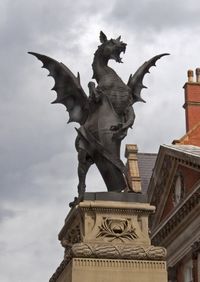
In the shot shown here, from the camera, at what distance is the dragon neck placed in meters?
10.8

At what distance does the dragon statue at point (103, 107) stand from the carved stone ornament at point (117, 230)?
0.69 metres

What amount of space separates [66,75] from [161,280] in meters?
3.49

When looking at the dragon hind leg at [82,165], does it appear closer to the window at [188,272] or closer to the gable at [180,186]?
the gable at [180,186]

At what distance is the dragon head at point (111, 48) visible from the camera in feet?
35.4

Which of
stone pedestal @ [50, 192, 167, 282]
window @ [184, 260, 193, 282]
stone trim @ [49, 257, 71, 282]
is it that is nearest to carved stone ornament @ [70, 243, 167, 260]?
stone pedestal @ [50, 192, 167, 282]

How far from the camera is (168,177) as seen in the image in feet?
124

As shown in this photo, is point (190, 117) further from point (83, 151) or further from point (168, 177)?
point (83, 151)

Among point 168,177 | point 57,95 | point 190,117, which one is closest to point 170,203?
point 168,177

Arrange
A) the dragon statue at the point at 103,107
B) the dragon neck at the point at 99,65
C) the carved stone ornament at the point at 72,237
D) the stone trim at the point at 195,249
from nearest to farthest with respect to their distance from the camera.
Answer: the carved stone ornament at the point at 72,237 < the dragon statue at the point at 103,107 < the dragon neck at the point at 99,65 < the stone trim at the point at 195,249

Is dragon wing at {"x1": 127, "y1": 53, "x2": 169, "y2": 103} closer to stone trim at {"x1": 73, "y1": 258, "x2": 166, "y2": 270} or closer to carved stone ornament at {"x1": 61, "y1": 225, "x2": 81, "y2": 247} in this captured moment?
carved stone ornament at {"x1": 61, "y1": 225, "x2": 81, "y2": 247}

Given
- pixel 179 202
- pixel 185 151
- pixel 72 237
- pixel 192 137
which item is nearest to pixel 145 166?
pixel 192 137

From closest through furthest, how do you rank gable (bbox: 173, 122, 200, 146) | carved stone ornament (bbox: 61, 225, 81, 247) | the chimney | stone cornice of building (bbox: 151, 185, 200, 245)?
carved stone ornament (bbox: 61, 225, 81, 247) → stone cornice of building (bbox: 151, 185, 200, 245) → gable (bbox: 173, 122, 200, 146) → the chimney

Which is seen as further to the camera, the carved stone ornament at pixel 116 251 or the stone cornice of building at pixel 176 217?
the stone cornice of building at pixel 176 217

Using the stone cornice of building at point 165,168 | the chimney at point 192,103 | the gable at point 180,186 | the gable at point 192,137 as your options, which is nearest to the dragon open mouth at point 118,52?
the gable at point 180,186
